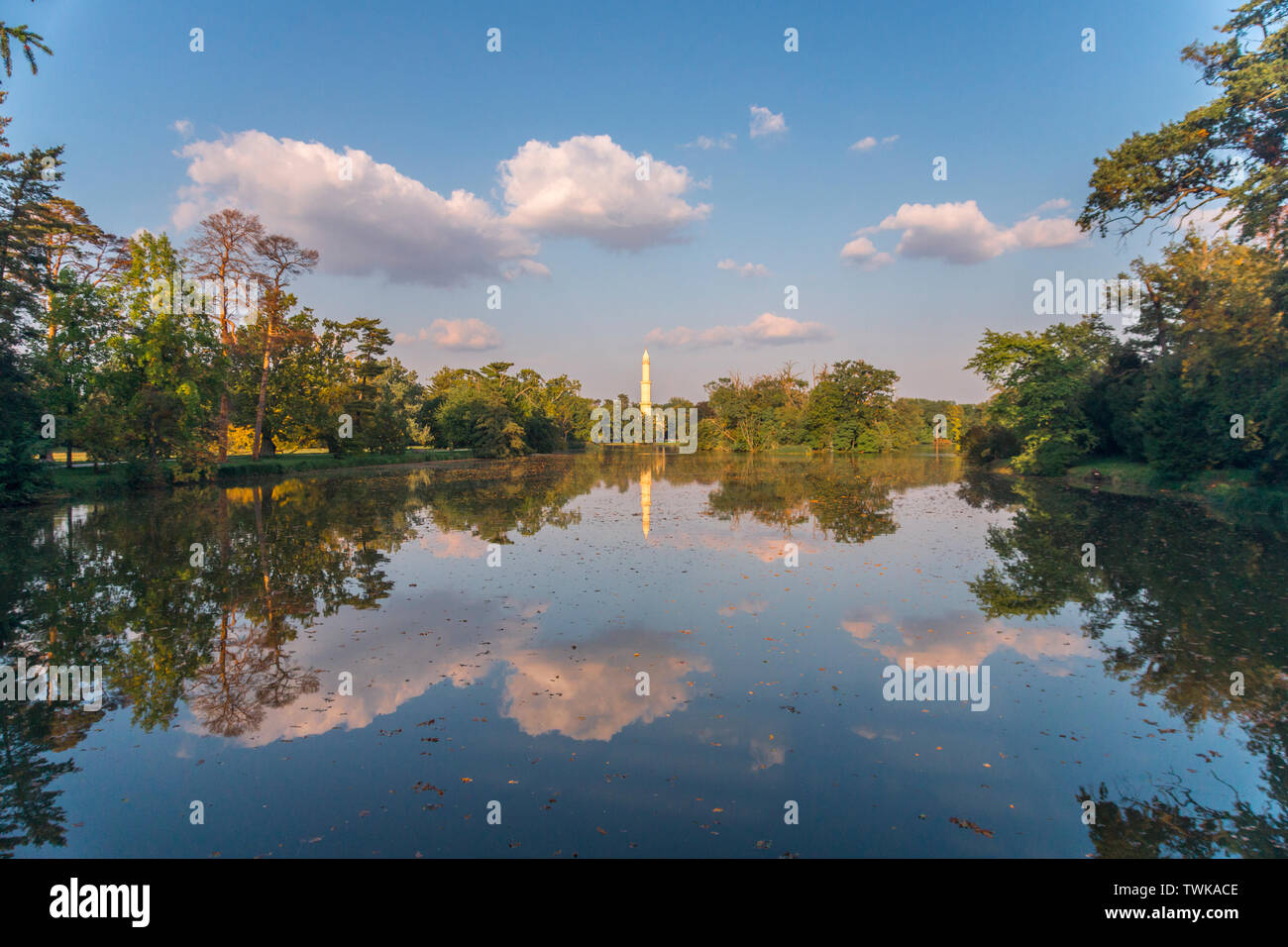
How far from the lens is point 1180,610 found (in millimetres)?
9625

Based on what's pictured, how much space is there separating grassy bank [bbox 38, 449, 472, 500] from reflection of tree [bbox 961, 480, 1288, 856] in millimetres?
33816

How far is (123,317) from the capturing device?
2931cm

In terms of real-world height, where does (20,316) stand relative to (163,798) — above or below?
above

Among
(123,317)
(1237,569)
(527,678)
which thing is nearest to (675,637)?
(527,678)

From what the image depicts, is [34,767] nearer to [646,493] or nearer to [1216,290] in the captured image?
[646,493]

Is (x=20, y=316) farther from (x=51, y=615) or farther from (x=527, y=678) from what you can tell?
(x=527, y=678)

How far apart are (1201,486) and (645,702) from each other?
30.4 meters

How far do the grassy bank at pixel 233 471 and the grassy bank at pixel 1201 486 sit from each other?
149 ft

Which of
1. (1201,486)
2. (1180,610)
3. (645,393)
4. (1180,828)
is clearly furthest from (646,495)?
(645,393)

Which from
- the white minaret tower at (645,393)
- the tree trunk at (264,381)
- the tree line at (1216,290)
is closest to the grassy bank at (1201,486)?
the tree line at (1216,290)

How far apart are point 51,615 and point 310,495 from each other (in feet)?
60.7

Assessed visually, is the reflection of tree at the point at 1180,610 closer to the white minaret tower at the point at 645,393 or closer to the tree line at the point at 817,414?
the tree line at the point at 817,414

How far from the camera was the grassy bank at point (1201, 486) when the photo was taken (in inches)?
814

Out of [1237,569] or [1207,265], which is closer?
[1237,569]
